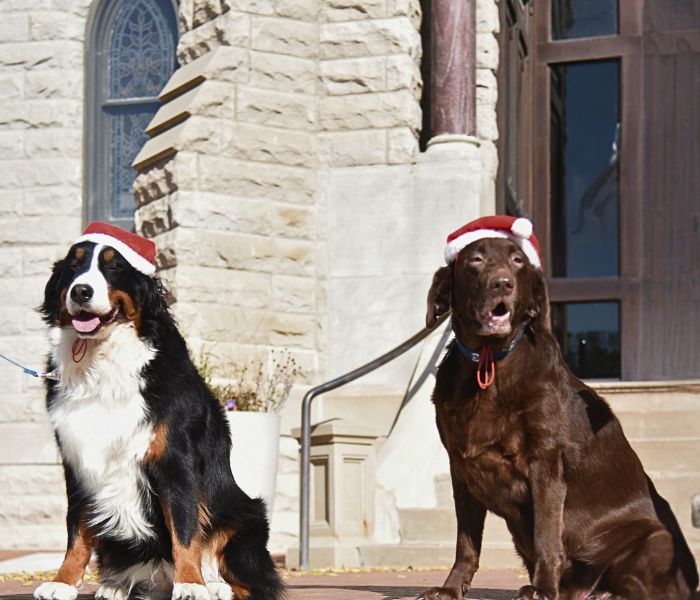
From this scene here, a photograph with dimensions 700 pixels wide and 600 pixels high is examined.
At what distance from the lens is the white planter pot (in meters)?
9.21

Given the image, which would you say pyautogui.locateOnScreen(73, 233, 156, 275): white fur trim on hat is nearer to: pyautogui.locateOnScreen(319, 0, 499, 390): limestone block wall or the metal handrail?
the metal handrail

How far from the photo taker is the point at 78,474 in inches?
201

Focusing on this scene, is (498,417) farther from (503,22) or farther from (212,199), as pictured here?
(503,22)

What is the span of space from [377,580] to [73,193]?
5.99 meters

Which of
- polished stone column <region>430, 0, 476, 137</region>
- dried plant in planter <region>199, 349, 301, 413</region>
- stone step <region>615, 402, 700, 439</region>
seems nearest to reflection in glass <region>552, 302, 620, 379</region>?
polished stone column <region>430, 0, 476, 137</region>

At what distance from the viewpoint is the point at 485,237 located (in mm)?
5199

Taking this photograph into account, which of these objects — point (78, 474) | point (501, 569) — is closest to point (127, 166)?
point (501, 569)

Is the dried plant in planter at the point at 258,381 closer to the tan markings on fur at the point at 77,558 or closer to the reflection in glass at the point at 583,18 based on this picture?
the tan markings on fur at the point at 77,558

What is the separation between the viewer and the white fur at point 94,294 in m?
4.96

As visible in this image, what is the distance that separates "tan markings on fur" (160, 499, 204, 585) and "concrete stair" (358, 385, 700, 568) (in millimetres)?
3953

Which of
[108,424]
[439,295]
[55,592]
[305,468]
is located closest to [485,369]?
[439,295]

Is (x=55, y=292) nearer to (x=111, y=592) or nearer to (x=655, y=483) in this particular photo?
(x=111, y=592)

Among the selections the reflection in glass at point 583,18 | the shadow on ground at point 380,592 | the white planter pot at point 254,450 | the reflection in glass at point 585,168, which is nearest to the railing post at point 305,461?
the white planter pot at point 254,450

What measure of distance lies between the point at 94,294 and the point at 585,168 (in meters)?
9.44
